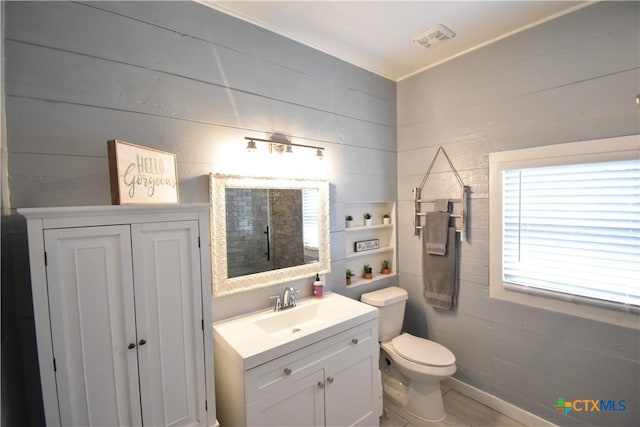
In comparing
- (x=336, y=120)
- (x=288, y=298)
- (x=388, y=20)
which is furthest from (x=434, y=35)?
(x=288, y=298)

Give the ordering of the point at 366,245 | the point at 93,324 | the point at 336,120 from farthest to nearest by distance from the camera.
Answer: the point at 366,245 → the point at 336,120 → the point at 93,324

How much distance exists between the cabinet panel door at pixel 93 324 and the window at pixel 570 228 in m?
2.27

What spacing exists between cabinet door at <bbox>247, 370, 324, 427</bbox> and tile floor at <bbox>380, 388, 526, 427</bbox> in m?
0.74

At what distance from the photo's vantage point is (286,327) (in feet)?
6.08

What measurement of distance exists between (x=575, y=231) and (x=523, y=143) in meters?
0.64

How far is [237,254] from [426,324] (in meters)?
1.81

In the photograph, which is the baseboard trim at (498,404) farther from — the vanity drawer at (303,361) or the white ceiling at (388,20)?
the white ceiling at (388,20)

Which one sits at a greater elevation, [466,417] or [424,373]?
[424,373]

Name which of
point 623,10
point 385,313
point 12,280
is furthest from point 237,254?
point 623,10

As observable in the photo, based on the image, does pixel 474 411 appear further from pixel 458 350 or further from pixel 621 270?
pixel 621 270

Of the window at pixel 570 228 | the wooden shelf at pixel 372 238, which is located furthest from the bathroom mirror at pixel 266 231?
the window at pixel 570 228

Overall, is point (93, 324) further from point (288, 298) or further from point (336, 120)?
point (336, 120)

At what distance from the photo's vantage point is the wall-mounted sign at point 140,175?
1.17 metres

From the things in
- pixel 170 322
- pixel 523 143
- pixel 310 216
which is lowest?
pixel 170 322
